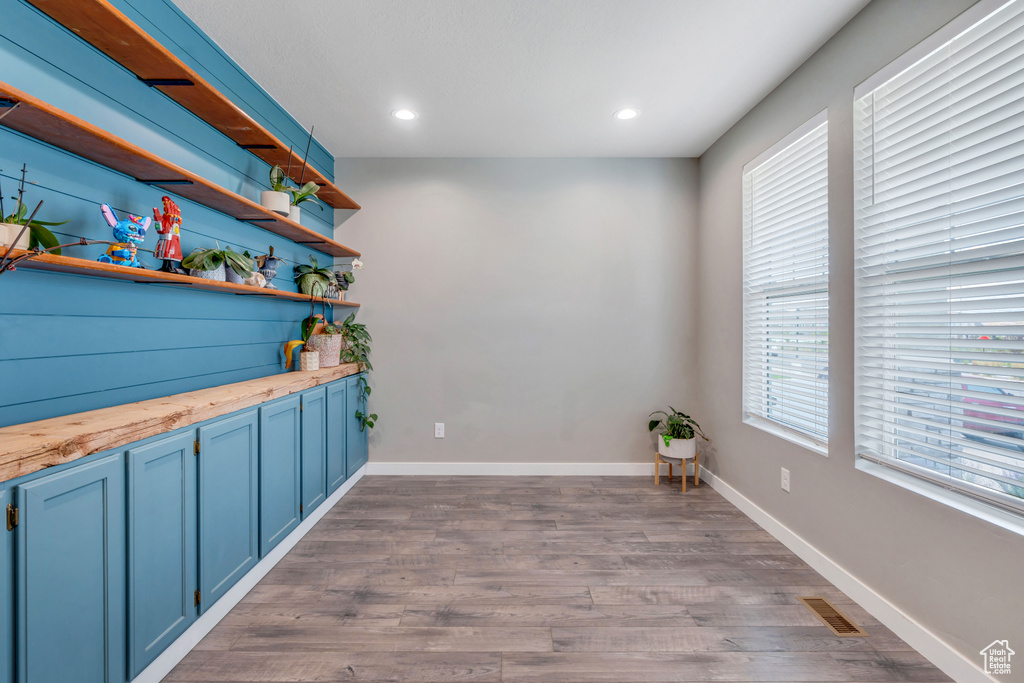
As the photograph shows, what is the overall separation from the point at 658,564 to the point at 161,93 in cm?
323

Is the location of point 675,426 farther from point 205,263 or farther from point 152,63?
point 152,63

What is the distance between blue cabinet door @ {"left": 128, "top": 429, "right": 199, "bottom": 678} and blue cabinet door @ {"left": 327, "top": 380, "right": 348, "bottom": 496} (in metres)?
1.19

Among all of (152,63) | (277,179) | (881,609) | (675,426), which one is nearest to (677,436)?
(675,426)

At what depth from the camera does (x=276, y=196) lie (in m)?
2.36

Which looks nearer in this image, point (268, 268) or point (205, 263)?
point (205, 263)

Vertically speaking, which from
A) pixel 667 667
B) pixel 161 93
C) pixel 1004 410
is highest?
pixel 161 93

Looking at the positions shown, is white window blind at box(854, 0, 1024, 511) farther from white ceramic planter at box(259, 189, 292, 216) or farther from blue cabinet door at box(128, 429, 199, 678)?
white ceramic planter at box(259, 189, 292, 216)

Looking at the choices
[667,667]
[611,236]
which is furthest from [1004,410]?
[611,236]

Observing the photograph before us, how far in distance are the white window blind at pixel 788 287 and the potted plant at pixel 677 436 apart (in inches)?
19.5

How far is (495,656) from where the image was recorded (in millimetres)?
1584

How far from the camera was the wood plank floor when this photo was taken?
1535 mm

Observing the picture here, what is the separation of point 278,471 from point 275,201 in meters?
1.47

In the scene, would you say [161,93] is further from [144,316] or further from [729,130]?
[729,130]

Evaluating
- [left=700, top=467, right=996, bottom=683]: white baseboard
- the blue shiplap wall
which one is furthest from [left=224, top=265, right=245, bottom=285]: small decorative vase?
[left=700, top=467, right=996, bottom=683]: white baseboard
